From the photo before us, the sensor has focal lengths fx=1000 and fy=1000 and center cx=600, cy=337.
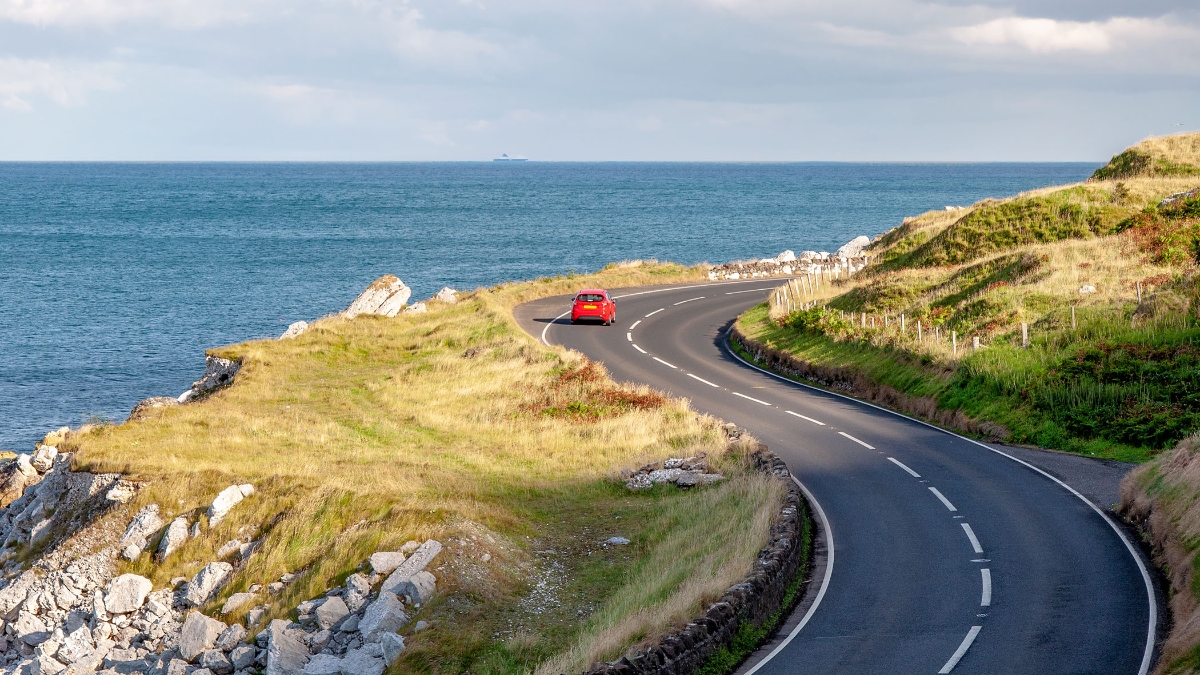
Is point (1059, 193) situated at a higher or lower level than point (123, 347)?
higher

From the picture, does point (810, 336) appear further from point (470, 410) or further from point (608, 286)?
point (608, 286)

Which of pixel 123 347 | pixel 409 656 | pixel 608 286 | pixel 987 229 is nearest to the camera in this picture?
pixel 409 656

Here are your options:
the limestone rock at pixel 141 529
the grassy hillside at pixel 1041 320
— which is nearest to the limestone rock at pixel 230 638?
the limestone rock at pixel 141 529

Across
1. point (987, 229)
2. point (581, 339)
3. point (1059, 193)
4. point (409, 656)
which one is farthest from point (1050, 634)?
point (1059, 193)

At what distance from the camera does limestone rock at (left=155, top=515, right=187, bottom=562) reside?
67.4ft

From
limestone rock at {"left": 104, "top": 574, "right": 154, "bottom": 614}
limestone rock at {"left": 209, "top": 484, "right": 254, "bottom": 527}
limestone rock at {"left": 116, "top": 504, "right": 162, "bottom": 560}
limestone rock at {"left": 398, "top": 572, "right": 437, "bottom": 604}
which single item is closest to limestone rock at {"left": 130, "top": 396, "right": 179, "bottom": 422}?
limestone rock at {"left": 116, "top": 504, "right": 162, "bottom": 560}

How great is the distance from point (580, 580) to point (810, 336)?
24.4m

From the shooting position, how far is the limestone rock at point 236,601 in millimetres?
18188

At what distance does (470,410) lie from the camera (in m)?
33.1

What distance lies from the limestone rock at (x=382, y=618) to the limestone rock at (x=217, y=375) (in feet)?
79.5

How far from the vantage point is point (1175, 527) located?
59.1 ft

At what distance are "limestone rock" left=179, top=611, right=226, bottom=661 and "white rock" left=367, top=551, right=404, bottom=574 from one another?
273 cm

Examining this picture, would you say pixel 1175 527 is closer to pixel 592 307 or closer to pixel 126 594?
pixel 126 594

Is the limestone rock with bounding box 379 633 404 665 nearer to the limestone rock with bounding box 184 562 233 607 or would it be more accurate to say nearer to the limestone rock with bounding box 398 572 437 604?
the limestone rock with bounding box 398 572 437 604
